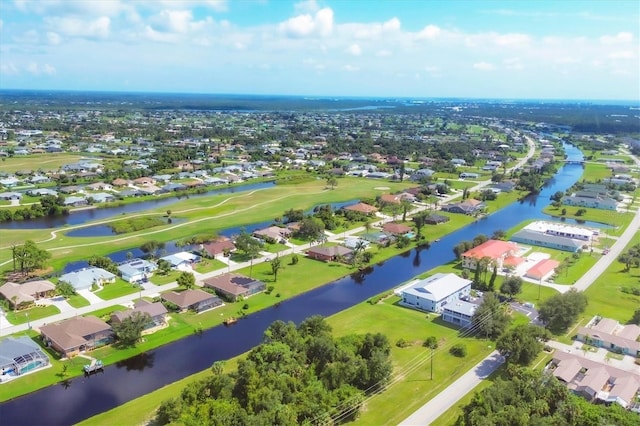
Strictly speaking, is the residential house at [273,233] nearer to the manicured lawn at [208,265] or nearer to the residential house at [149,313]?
the manicured lawn at [208,265]

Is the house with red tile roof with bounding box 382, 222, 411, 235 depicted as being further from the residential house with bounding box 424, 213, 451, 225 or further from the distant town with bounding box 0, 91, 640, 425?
the residential house with bounding box 424, 213, 451, 225

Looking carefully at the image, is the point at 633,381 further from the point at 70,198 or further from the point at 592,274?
the point at 70,198

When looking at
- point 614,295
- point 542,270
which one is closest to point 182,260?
point 542,270

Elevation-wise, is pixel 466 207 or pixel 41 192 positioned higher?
pixel 41 192

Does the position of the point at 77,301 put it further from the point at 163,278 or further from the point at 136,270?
the point at 163,278

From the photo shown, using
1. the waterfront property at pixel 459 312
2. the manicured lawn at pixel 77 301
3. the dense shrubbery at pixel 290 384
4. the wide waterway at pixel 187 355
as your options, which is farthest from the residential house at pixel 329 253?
the manicured lawn at pixel 77 301
